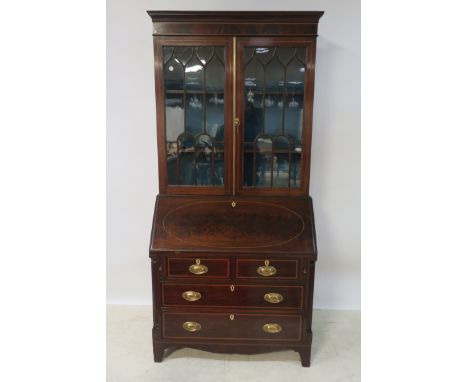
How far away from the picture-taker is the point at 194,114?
2111 mm

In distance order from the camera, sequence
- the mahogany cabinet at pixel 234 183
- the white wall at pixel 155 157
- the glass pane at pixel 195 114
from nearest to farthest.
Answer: the mahogany cabinet at pixel 234 183, the glass pane at pixel 195 114, the white wall at pixel 155 157

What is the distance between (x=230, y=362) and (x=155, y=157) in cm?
140

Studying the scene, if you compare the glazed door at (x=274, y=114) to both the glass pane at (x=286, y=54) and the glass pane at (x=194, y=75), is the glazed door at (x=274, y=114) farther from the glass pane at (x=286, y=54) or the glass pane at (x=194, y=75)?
the glass pane at (x=194, y=75)

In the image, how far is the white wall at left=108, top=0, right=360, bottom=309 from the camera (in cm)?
235

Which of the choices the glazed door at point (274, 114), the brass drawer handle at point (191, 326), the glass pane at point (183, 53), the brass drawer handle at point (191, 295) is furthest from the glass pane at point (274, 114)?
the brass drawer handle at point (191, 326)

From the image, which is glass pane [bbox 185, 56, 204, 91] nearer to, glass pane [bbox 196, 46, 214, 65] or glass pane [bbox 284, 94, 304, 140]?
glass pane [bbox 196, 46, 214, 65]

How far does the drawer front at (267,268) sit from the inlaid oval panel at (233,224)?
9cm

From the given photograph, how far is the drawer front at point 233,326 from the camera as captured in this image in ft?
6.88

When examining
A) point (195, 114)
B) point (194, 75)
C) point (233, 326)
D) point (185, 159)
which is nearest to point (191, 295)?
point (233, 326)

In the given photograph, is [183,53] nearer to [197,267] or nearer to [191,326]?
[197,267]

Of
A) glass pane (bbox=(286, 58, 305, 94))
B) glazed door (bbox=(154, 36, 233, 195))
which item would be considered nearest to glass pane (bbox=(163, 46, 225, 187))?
glazed door (bbox=(154, 36, 233, 195))

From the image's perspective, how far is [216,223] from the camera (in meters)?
2.11

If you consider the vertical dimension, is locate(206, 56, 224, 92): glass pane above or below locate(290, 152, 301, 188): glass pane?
above

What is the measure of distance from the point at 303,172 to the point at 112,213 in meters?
1.40
